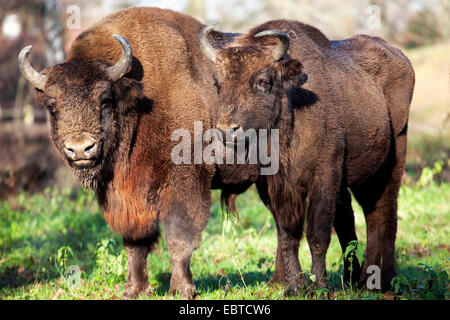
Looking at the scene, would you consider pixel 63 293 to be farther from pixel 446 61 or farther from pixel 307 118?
pixel 446 61

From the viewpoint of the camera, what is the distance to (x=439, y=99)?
2630 cm

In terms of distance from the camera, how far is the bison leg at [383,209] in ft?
23.5

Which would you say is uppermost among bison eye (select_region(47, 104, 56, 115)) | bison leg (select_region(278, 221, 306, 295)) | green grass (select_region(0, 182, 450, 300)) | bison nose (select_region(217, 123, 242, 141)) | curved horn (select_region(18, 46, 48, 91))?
curved horn (select_region(18, 46, 48, 91))

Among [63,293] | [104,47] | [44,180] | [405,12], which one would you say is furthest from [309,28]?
[405,12]

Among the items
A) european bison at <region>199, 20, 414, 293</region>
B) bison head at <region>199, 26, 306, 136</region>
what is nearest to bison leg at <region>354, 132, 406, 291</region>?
european bison at <region>199, 20, 414, 293</region>

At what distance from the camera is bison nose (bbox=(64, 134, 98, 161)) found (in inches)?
215

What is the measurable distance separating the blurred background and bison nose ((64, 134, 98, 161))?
3.93m

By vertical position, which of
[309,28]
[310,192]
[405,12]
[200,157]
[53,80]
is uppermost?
[405,12]

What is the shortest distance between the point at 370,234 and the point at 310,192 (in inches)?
69.4

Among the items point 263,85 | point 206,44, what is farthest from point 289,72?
point 206,44

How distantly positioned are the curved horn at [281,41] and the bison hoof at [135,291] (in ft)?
9.68

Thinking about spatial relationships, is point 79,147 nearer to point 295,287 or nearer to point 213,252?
point 295,287

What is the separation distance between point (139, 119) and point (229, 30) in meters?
16.4

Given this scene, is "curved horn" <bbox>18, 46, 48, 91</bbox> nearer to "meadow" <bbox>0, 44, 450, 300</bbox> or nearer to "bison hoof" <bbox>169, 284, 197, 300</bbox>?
"meadow" <bbox>0, 44, 450, 300</bbox>
